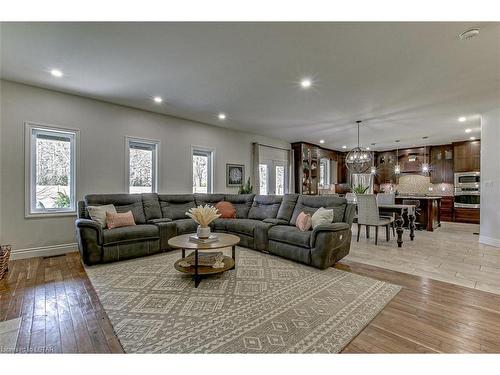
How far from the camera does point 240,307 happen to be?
219cm

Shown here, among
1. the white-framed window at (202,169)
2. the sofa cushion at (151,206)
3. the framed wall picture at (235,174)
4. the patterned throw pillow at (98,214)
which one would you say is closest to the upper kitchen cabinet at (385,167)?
the framed wall picture at (235,174)

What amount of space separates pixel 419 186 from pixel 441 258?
663 cm

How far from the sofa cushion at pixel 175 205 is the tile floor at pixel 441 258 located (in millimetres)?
3290

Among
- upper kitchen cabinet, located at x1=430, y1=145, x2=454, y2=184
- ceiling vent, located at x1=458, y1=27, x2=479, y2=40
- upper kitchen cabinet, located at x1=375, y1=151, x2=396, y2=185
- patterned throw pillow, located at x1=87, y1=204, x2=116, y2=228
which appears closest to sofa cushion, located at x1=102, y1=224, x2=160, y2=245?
patterned throw pillow, located at x1=87, y1=204, x2=116, y2=228

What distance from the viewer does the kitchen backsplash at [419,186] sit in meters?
8.51

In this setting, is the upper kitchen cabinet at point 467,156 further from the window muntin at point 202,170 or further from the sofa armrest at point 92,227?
the sofa armrest at point 92,227

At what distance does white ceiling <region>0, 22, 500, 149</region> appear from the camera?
2.36m

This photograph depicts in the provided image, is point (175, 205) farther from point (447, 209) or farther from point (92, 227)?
point (447, 209)

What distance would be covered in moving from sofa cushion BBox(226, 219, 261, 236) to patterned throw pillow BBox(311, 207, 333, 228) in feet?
3.51

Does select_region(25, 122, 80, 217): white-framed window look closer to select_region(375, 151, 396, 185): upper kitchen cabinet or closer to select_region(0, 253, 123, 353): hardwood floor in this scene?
select_region(0, 253, 123, 353): hardwood floor

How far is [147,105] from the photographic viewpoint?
461 cm
